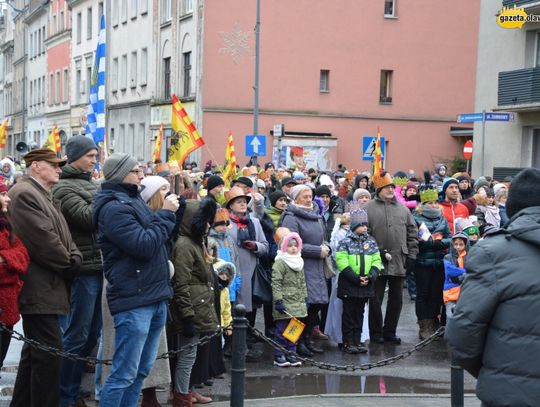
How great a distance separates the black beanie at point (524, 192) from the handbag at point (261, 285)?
610cm

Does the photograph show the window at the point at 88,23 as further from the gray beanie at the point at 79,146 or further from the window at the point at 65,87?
the gray beanie at the point at 79,146

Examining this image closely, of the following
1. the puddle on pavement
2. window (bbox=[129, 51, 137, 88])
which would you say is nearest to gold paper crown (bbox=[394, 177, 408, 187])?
the puddle on pavement

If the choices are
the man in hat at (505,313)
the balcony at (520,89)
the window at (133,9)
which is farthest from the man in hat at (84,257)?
the window at (133,9)

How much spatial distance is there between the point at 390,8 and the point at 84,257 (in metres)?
36.9

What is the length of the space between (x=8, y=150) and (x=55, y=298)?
3316 inches

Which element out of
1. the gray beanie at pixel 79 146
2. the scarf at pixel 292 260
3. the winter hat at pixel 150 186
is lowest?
the scarf at pixel 292 260

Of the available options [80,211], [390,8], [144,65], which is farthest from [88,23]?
[80,211]

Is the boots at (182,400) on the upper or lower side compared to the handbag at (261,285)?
lower

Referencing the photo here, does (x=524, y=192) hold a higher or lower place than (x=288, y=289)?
higher

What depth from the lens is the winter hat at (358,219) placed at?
11.6 meters

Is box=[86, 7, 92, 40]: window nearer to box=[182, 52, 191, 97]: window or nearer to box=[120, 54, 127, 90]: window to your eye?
box=[120, 54, 127, 90]: window

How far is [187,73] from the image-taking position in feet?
140

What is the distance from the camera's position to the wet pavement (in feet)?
29.4

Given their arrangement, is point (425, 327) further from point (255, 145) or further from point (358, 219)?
point (255, 145)
